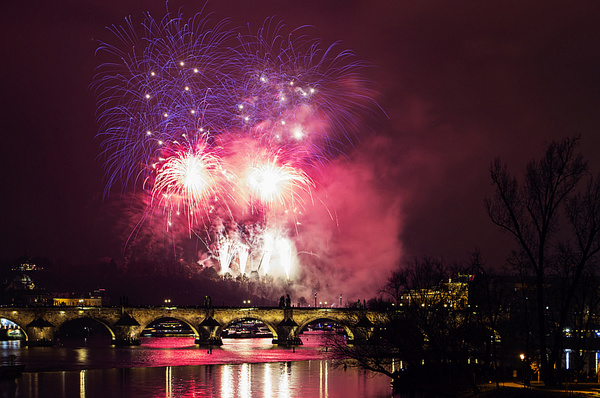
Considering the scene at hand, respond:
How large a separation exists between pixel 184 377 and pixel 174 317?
53.6m

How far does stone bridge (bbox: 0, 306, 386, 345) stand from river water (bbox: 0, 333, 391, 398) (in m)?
14.8

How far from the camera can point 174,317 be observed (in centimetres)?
12488

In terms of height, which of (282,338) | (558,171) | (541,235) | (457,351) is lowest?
(282,338)

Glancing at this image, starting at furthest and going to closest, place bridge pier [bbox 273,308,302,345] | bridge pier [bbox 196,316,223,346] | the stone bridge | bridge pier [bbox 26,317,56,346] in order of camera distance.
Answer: bridge pier [bbox 273,308,302,345]
bridge pier [bbox 196,316,223,346]
the stone bridge
bridge pier [bbox 26,317,56,346]

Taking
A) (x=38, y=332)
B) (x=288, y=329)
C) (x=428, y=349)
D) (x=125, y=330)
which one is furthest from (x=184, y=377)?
(x=288, y=329)

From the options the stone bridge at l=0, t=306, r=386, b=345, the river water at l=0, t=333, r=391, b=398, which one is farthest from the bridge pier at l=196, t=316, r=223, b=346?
the river water at l=0, t=333, r=391, b=398

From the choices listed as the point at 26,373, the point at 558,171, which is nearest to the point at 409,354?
the point at 558,171

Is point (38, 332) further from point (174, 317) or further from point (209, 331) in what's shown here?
point (209, 331)

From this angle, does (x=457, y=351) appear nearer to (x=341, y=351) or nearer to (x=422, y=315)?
(x=422, y=315)

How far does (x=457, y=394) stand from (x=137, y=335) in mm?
85982

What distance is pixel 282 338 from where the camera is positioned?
13162 cm

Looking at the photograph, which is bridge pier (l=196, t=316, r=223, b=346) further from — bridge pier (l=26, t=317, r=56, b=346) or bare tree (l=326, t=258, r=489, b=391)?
bare tree (l=326, t=258, r=489, b=391)

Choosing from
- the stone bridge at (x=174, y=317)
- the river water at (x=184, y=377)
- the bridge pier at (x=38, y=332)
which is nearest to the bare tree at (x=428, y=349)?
the river water at (x=184, y=377)

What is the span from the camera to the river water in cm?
6084
